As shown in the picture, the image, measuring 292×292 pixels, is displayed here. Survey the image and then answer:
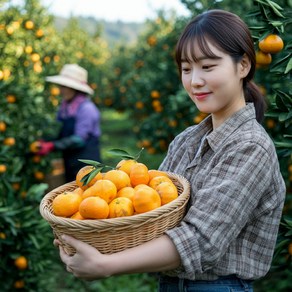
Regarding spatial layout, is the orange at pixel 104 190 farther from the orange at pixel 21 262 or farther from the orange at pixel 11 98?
the orange at pixel 11 98

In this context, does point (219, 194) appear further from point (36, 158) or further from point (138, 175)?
point (36, 158)

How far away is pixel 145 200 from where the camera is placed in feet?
3.66

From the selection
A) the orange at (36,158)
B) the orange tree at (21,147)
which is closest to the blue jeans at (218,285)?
the orange tree at (21,147)

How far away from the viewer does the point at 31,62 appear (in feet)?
13.4

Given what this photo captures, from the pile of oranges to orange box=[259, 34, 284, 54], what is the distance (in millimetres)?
611

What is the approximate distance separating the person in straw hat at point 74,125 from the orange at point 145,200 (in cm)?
270

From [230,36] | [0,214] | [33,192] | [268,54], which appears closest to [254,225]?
[230,36]

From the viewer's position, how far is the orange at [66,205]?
115 centimetres

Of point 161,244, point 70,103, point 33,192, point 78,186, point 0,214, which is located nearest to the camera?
point 161,244

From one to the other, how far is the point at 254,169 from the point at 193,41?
0.38 meters

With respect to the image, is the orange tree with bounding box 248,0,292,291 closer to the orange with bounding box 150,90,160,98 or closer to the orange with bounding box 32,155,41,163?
the orange with bounding box 32,155,41,163

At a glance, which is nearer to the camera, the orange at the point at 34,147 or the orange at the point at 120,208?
the orange at the point at 120,208

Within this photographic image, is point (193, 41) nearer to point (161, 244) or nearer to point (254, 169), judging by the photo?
point (254, 169)

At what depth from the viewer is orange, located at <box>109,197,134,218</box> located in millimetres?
1111
